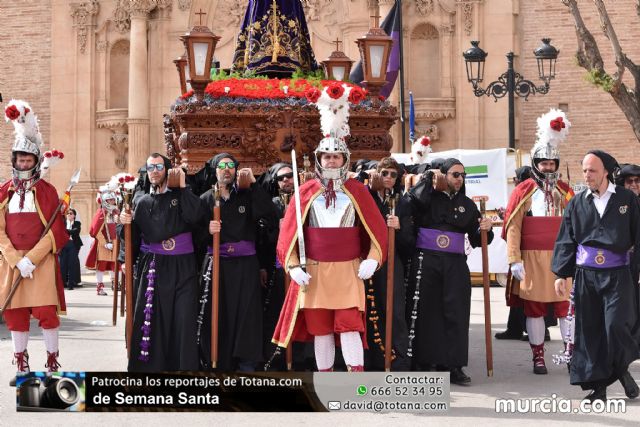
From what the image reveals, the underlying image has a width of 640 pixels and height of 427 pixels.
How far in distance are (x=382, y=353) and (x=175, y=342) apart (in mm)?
1872

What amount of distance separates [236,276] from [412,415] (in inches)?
92.3

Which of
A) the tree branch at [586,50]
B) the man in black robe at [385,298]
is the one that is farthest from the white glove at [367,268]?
the tree branch at [586,50]

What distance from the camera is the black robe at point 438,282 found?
994 centimetres

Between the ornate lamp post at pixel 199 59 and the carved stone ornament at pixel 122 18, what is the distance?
703 inches

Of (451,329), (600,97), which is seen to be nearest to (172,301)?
(451,329)

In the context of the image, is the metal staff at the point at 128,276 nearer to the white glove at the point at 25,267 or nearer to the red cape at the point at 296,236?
the white glove at the point at 25,267

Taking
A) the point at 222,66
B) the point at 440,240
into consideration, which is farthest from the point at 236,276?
the point at 222,66

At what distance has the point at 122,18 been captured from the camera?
94.5ft

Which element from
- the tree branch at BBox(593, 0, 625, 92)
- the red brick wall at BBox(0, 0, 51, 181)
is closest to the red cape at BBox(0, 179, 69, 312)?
the tree branch at BBox(593, 0, 625, 92)

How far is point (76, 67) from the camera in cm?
2938

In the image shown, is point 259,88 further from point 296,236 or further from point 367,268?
point 367,268

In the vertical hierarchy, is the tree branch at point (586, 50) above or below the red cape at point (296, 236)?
above

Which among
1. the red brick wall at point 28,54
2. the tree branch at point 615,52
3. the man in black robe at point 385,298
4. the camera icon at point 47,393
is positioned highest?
the red brick wall at point 28,54

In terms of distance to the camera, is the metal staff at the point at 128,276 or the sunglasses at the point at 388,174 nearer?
the metal staff at the point at 128,276
